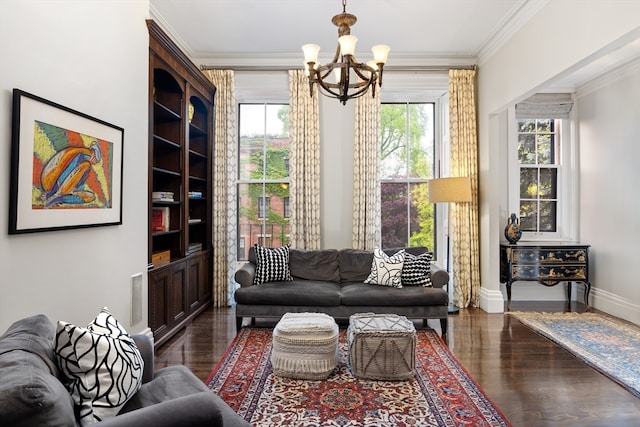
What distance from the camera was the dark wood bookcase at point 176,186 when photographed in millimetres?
3555

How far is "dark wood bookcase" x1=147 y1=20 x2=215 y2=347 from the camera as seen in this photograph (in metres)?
3.55

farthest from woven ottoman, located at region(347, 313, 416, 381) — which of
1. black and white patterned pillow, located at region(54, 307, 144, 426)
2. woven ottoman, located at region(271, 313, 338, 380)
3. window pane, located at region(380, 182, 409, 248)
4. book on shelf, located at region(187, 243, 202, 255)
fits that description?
window pane, located at region(380, 182, 409, 248)

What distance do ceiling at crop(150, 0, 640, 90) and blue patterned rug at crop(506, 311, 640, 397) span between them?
7.91ft

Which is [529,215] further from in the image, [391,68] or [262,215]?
[262,215]

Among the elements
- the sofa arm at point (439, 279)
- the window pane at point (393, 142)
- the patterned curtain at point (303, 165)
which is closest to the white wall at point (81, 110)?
the patterned curtain at point (303, 165)

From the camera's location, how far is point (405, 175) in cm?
542

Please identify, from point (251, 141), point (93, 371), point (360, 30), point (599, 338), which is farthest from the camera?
point (251, 141)

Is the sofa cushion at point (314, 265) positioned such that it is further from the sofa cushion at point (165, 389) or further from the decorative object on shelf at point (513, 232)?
the sofa cushion at point (165, 389)

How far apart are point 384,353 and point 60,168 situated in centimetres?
243

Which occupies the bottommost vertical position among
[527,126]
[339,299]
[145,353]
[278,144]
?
[339,299]

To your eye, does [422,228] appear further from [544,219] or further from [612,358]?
[612,358]

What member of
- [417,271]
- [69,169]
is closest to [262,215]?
[417,271]

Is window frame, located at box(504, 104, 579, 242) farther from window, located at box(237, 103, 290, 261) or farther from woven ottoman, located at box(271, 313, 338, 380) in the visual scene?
woven ottoman, located at box(271, 313, 338, 380)

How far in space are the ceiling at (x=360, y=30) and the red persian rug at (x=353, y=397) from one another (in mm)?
2689
